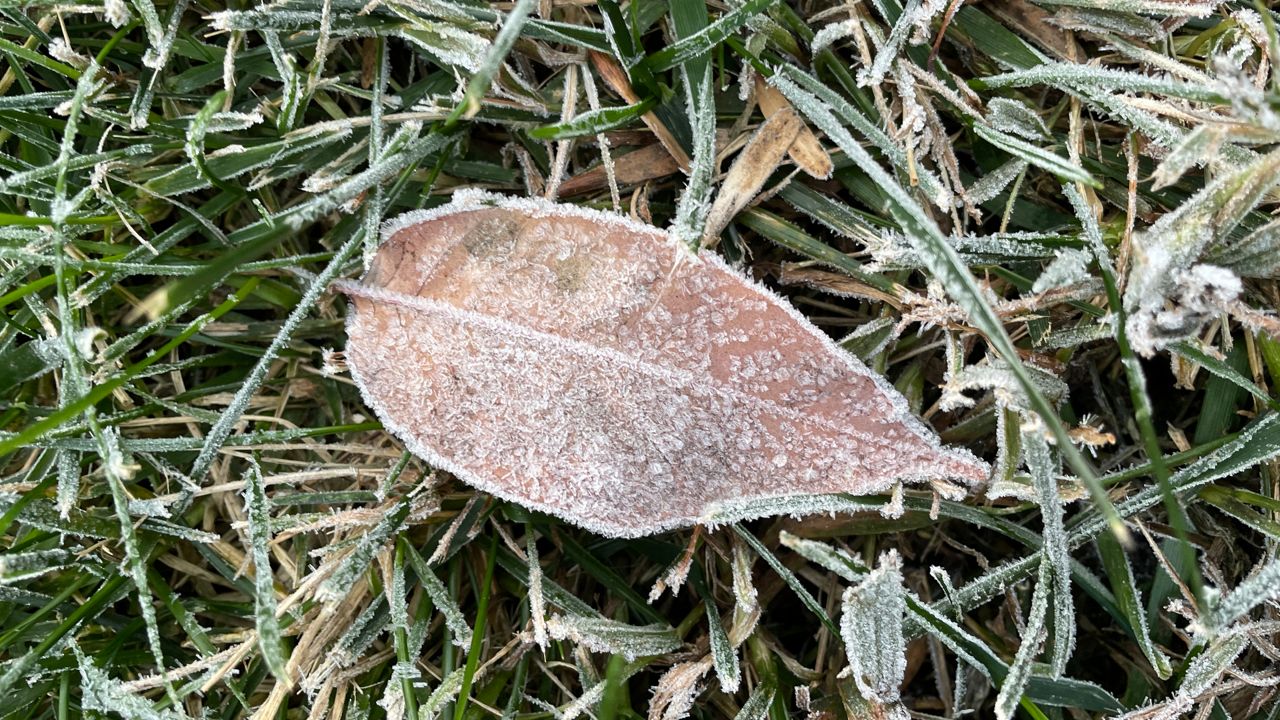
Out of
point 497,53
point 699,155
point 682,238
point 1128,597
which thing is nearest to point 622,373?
point 682,238

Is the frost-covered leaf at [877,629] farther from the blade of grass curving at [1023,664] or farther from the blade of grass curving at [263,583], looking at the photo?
the blade of grass curving at [263,583]

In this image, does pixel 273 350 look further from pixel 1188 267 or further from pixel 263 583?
pixel 1188 267

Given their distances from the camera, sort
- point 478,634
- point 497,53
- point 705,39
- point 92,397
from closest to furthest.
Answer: point 497,53 < point 92,397 < point 705,39 < point 478,634

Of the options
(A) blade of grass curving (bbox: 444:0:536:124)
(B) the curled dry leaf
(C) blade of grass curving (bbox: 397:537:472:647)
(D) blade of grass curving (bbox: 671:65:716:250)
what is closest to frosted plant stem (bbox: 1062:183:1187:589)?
(B) the curled dry leaf

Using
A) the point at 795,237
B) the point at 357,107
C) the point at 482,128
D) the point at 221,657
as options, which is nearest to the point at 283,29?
the point at 357,107

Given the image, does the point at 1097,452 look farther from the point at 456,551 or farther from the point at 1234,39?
the point at 456,551

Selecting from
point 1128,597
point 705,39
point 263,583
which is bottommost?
point 263,583
